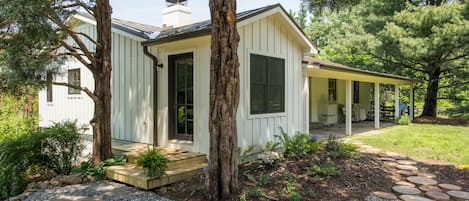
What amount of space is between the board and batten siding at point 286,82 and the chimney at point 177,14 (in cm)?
280

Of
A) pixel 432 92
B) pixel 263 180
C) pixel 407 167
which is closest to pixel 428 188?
pixel 407 167

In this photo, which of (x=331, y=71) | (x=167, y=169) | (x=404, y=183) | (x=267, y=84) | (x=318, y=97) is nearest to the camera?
(x=404, y=183)

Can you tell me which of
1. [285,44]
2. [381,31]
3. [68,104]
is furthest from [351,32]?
[68,104]

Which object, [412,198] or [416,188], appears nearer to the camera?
[412,198]

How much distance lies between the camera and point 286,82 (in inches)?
275

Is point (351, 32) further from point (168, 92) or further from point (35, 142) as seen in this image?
point (35, 142)

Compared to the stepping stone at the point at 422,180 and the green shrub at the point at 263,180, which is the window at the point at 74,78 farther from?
the stepping stone at the point at 422,180

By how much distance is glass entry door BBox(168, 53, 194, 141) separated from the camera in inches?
238

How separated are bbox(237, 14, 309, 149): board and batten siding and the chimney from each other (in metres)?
2.80

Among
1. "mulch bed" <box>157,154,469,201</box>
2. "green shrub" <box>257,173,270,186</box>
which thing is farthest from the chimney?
"green shrub" <box>257,173,270,186</box>

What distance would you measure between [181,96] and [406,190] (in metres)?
4.19

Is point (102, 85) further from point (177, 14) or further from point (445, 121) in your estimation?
point (445, 121)

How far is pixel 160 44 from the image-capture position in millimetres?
5914

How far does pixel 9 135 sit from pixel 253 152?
5.25 meters
